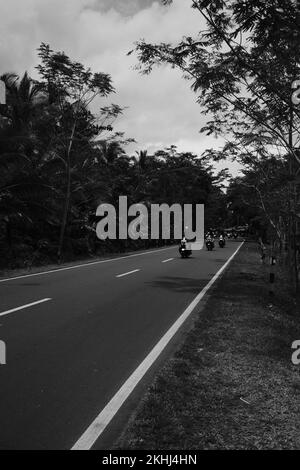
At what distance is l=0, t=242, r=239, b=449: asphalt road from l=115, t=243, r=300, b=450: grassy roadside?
0.56 meters

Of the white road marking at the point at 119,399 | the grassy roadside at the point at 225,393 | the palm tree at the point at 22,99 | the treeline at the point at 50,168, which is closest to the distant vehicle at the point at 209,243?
the treeline at the point at 50,168

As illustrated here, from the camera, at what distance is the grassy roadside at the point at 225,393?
4.33m

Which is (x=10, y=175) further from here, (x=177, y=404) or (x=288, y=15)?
(x=177, y=404)

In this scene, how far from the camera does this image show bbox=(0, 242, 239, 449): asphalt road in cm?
466

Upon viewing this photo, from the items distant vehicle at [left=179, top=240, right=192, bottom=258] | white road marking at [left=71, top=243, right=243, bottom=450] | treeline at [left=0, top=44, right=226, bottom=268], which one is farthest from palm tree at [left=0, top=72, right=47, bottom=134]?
white road marking at [left=71, top=243, right=243, bottom=450]

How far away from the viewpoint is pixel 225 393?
18.1 ft

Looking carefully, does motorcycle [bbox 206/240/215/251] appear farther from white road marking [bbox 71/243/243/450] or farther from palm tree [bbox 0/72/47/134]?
white road marking [bbox 71/243/243/450]

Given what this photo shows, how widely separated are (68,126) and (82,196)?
3840 mm

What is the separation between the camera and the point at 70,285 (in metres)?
14.1

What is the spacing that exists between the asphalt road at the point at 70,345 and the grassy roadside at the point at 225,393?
0.56 metres

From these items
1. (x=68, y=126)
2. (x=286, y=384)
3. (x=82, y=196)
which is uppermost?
(x=68, y=126)

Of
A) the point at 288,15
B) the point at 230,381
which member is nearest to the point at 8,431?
the point at 230,381

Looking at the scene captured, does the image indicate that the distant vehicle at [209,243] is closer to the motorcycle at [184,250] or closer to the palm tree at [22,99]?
the motorcycle at [184,250]

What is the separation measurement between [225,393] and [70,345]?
2653 mm
